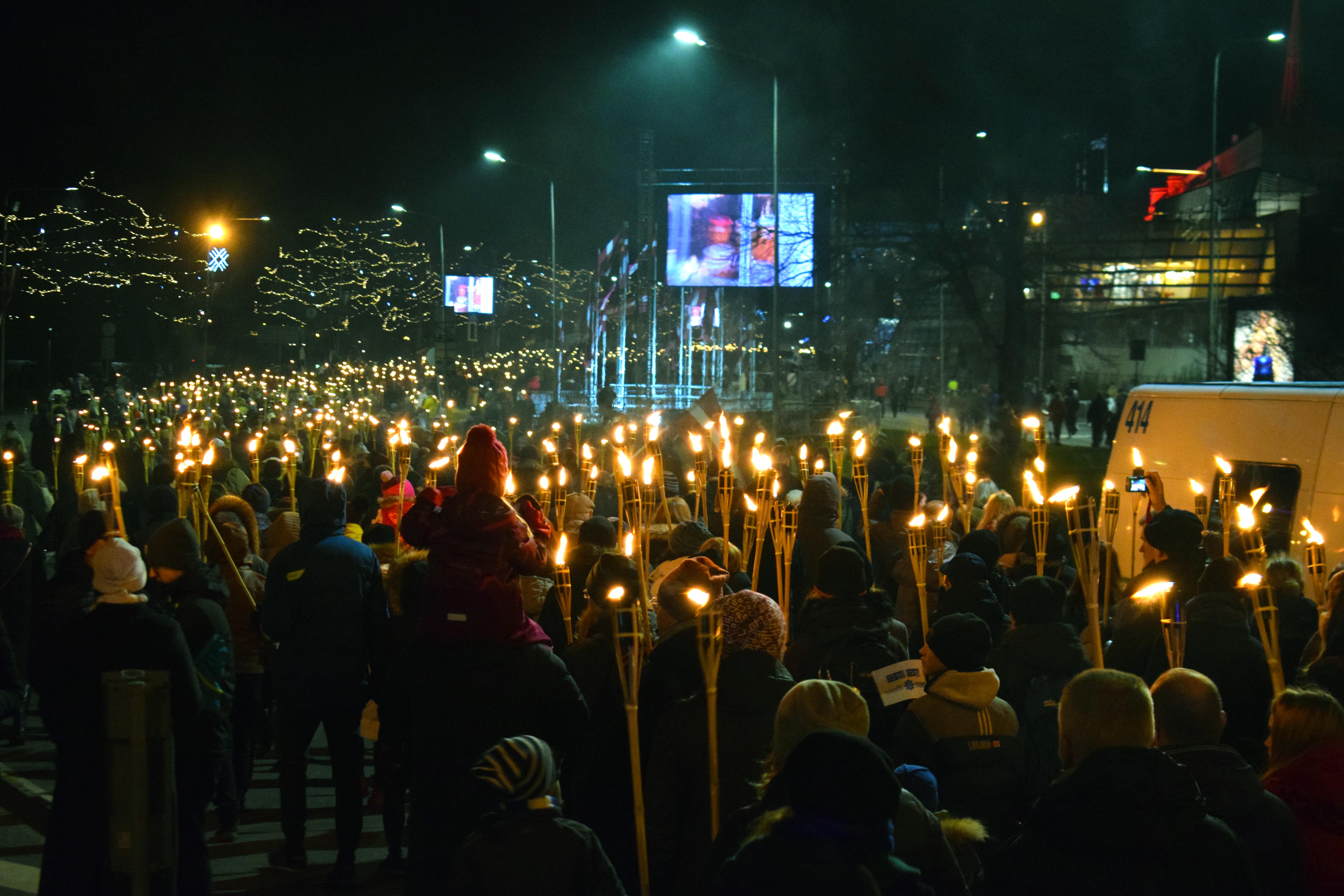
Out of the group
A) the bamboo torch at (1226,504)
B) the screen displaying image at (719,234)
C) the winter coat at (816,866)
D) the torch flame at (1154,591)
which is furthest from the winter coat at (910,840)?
the screen displaying image at (719,234)

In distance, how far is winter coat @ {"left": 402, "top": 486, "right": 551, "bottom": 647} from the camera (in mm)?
3961

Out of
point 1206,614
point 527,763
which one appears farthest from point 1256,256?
point 527,763

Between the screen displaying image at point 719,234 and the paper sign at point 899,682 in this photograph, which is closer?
the paper sign at point 899,682

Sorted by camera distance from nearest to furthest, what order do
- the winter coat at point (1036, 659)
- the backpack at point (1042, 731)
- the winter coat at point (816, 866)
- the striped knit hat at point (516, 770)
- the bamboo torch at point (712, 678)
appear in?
1. the winter coat at point (816, 866)
2. the striped knit hat at point (516, 770)
3. the bamboo torch at point (712, 678)
4. the backpack at point (1042, 731)
5. the winter coat at point (1036, 659)

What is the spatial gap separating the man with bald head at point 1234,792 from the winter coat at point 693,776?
115cm

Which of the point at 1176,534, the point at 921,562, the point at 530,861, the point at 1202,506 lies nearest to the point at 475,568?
the point at 530,861

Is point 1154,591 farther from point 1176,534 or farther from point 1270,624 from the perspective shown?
point 1270,624

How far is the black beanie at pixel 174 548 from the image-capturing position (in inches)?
196

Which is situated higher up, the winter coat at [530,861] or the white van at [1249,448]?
the white van at [1249,448]

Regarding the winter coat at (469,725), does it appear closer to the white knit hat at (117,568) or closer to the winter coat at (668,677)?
the winter coat at (668,677)

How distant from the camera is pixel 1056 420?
31109mm

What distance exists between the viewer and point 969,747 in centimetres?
383

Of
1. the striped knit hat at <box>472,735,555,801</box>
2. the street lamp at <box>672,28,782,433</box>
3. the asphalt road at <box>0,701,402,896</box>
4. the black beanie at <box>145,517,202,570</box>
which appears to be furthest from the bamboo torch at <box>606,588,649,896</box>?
the street lamp at <box>672,28,782,433</box>

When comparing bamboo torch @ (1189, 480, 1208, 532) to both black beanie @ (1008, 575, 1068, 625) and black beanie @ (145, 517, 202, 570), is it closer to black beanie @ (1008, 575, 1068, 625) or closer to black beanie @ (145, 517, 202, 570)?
black beanie @ (1008, 575, 1068, 625)
